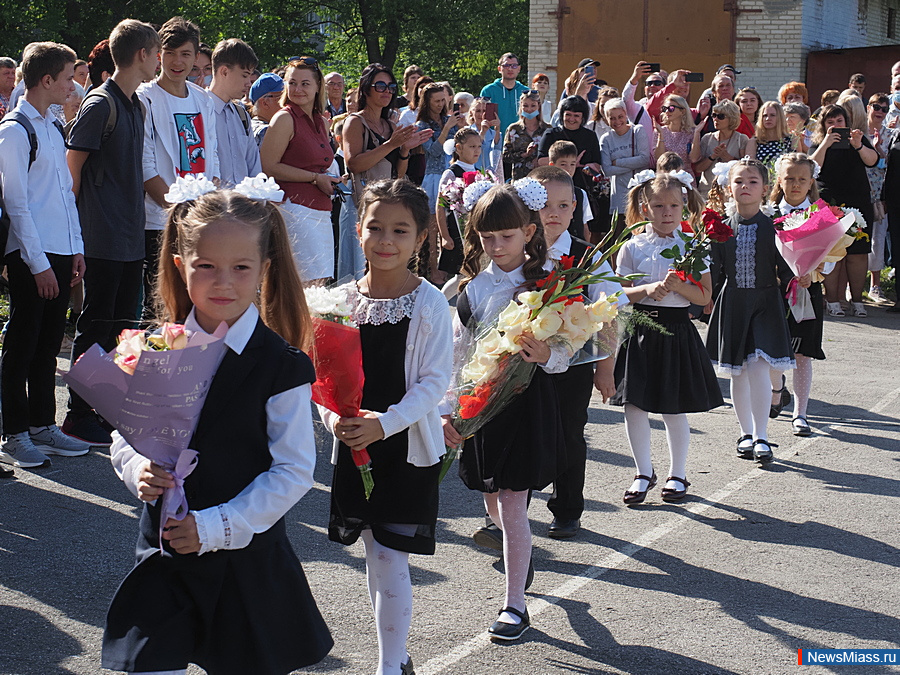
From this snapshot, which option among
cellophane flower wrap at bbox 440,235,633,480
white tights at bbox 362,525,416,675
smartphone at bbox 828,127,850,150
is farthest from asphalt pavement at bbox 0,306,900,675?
smartphone at bbox 828,127,850,150

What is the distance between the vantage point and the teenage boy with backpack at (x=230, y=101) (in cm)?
699

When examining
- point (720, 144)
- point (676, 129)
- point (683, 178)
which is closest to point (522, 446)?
point (683, 178)

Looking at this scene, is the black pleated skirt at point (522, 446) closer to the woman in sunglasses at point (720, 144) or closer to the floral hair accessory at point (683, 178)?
the floral hair accessory at point (683, 178)

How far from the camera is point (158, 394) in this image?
7.92 feet

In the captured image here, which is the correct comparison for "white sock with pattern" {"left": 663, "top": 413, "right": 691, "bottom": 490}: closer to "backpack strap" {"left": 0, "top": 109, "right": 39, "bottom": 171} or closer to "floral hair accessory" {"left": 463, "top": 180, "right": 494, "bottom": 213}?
"floral hair accessory" {"left": 463, "top": 180, "right": 494, "bottom": 213}

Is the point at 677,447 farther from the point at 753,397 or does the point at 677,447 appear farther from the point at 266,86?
the point at 266,86

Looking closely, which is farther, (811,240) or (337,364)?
(811,240)

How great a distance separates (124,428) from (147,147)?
419 cm

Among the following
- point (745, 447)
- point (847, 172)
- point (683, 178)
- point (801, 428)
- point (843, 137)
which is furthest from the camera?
point (847, 172)

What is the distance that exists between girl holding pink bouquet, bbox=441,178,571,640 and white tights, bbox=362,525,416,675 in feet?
2.19

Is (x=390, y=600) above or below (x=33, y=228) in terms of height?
below

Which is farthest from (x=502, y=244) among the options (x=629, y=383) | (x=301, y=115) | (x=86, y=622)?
(x=301, y=115)

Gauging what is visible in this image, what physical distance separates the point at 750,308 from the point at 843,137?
5.92m

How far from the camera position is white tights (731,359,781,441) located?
6449 millimetres
